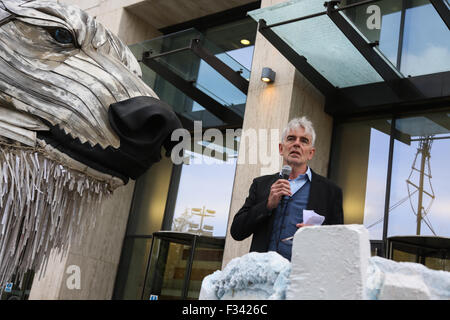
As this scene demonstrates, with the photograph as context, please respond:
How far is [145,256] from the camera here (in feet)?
35.4

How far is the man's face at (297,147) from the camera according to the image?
11.1 ft

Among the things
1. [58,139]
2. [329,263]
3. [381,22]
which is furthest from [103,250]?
[329,263]

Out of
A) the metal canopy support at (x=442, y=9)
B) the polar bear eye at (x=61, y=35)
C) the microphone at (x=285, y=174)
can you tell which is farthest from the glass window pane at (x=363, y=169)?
the polar bear eye at (x=61, y=35)

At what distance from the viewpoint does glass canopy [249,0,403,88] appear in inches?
273

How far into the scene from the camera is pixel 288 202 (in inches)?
126

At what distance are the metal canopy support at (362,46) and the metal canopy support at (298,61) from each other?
954 mm

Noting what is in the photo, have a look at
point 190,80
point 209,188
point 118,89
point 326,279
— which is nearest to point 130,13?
point 190,80

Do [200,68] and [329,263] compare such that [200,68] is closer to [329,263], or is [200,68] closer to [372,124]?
[372,124]

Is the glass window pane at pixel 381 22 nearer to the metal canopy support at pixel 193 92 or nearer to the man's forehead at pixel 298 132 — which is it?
the metal canopy support at pixel 193 92

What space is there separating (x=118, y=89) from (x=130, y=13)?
10.4 m

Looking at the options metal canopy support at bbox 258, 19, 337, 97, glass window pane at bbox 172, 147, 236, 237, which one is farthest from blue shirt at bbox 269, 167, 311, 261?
glass window pane at bbox 172, 147, 236, 237

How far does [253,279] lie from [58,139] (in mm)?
759

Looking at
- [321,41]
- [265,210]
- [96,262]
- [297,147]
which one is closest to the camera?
[265,210]

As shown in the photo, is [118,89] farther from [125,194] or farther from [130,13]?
[130,13]
